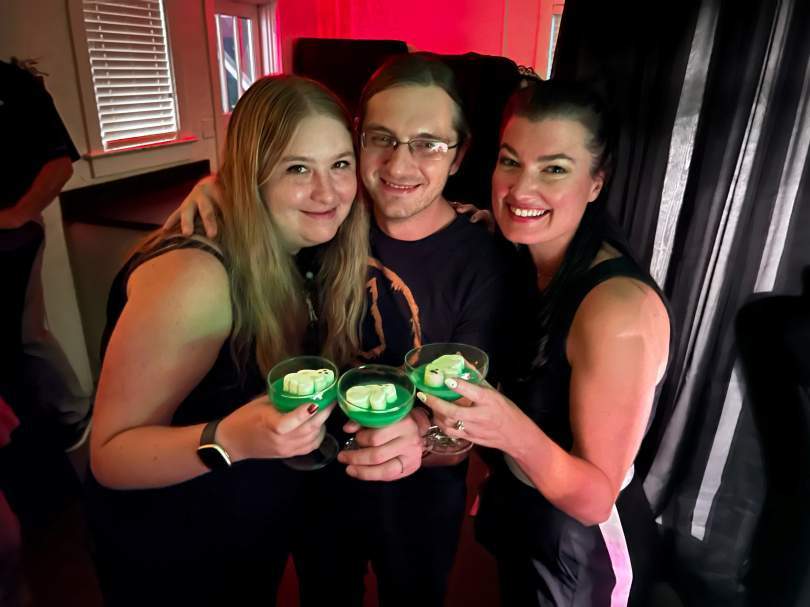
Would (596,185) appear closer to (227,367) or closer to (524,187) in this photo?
(524,187)

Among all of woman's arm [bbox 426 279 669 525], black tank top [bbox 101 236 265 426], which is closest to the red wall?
black tank top [bbox 101 236 265 426]

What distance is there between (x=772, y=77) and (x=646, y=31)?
0.39 m

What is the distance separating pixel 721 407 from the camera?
1557mm

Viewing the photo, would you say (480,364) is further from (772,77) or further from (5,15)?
(5,15)

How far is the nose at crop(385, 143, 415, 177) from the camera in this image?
4.60 feet

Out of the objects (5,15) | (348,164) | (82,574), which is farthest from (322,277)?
(5,15)

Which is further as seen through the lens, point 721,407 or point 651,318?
point 721,407

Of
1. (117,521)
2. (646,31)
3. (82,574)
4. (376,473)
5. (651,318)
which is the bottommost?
(82,574)

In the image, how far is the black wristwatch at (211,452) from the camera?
1055 millimetres

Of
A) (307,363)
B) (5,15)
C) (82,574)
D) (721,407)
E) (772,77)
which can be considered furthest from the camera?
(5,15)

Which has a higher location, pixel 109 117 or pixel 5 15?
pixel 5 15

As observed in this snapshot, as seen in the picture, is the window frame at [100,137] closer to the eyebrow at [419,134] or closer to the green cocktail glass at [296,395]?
the eyebrow at [419,134]

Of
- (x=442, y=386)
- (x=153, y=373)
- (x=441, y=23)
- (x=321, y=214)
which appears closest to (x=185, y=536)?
(x=153, y=373)

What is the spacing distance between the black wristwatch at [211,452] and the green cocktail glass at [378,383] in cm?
24
